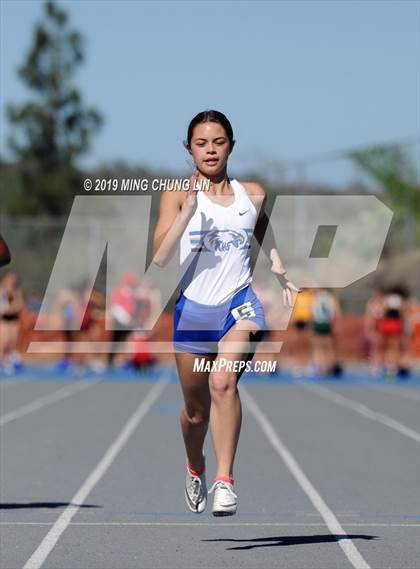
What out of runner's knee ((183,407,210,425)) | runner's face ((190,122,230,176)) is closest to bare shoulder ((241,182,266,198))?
runner's face ((190,122,230,176))

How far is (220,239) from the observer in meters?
7.58

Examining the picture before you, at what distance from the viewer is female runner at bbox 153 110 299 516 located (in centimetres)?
739

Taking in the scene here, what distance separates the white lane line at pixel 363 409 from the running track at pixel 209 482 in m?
0.04

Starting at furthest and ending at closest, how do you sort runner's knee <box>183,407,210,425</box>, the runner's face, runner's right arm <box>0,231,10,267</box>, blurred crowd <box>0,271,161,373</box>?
1. blurred crowd <box>0,271,161,373</box>
2. runner's knee <box>183,407,210,425</box>
3. runner's right arm <box>0,231,10,267</box>
4. the runner's face

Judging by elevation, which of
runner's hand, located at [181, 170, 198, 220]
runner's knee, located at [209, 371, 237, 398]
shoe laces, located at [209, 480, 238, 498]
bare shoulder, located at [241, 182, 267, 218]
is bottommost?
shoe laces, located at [209, 480, 238, 498]

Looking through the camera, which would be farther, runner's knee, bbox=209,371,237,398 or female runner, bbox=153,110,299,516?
runner's knee, bbox=209,371,237,398

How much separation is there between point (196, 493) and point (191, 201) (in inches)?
70.6

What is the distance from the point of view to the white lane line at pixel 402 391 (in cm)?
2572

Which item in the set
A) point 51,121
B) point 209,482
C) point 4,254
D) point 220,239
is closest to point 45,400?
point 209,482

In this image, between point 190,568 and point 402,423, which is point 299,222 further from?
point 190,568

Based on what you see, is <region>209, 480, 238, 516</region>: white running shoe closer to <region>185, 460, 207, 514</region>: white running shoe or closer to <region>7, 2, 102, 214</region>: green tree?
<region>185, 460, 207, 514</region>: white running shoe

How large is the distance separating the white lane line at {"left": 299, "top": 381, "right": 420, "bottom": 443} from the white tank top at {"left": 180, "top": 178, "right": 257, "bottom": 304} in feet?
31.6

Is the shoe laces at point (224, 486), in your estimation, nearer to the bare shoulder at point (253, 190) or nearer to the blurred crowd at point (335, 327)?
the bare shoulder at point (253, 190)

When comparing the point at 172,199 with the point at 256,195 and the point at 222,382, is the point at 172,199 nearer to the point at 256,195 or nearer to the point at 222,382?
the point at 256,195
